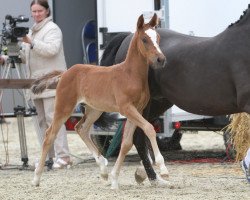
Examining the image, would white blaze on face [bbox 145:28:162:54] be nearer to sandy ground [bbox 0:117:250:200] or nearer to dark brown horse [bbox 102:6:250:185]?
dark brown horse [bbox 102:6:250:185]

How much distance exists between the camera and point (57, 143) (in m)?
9.69

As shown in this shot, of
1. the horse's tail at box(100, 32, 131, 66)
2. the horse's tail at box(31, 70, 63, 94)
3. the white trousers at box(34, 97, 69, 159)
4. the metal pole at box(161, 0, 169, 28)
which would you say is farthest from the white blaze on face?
the white trousers at box(34, 97, 69, 159)

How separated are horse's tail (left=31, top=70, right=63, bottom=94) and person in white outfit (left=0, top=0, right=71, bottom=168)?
84 centimetres

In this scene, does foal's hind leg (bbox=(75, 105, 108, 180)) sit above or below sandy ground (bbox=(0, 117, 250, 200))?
above

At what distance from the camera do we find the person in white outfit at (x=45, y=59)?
952 cm

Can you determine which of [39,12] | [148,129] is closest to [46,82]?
[39,12]

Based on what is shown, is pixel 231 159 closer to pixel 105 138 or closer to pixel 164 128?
pixel 164 128

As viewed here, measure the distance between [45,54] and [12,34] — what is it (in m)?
0.45

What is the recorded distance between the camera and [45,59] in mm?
9609

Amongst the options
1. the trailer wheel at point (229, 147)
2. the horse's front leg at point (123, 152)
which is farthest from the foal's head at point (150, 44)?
the trailer wheel at point (229, 147)

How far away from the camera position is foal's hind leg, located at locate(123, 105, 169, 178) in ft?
22.9

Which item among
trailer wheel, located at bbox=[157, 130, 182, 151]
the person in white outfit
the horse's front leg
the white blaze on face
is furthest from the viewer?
trailer wheel, located at bbox=[157, 130, 182, 151]

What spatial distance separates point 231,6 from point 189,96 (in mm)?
2413

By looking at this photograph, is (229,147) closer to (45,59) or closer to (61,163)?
(61,163)
